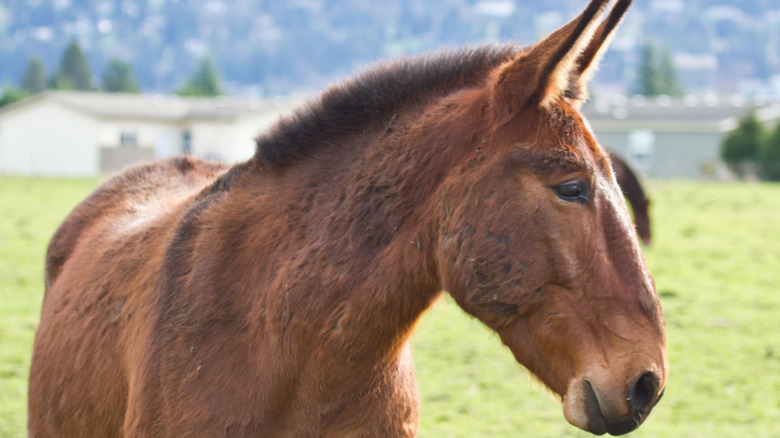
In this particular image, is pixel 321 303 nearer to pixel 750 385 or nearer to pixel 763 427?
pixel 763 427

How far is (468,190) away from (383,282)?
0.39 metres

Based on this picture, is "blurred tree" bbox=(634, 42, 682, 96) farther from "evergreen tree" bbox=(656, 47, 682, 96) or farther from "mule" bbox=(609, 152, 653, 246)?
"mule" bbox=(609, 152, 653, 246)

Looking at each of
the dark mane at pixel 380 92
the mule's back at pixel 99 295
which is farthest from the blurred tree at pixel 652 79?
the dark mane at pixel 380 92

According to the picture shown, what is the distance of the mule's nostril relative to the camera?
81.6 inches

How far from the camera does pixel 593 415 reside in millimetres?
2123

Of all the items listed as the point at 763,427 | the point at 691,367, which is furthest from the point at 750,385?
the point at 763,427

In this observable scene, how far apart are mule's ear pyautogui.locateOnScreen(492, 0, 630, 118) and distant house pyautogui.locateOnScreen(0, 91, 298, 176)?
43027mm

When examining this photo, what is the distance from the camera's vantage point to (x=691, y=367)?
23.3 ft

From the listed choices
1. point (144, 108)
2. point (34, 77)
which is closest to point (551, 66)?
point (144, 108)

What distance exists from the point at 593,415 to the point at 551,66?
98 cm

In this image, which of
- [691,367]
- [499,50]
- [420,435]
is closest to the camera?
[499,50]

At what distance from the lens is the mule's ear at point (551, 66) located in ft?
6.88

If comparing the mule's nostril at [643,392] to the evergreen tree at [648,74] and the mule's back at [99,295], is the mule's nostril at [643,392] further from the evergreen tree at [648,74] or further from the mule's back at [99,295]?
the evergreen tree at [648,74]

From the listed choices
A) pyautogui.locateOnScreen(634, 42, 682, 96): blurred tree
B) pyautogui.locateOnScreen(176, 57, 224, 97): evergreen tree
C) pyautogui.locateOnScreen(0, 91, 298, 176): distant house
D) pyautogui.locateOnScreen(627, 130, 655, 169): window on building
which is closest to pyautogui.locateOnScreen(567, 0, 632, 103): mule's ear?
pyautogui.locateOnScreen(0, 91, 298, 176): distant house
